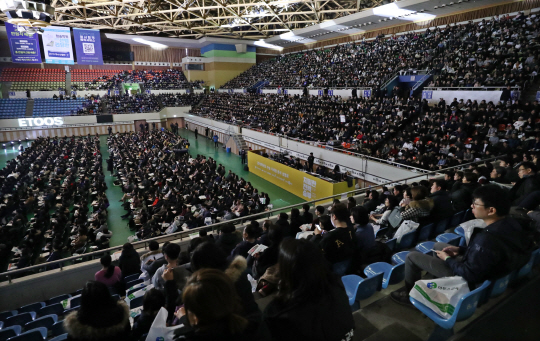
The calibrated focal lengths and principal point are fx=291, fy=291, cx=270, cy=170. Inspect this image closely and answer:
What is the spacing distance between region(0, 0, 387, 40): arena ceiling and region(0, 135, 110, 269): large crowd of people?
1315 cm

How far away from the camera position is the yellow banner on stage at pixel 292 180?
37.3ft

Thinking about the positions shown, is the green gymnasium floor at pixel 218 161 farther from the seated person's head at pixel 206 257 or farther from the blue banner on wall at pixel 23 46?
the seated person's head at pixel 206 257

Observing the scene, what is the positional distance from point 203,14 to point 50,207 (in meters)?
22.2

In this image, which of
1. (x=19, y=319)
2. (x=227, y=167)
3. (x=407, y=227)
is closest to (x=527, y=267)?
(x=407, y=227)

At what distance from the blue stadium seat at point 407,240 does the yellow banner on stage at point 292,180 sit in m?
6.97

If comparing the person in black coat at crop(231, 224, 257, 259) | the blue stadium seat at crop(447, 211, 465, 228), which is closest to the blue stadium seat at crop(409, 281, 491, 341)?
the person in black coat at crop(231, 224, 257, 259)

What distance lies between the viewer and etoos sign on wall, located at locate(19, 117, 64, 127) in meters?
25.3

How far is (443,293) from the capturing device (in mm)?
2186

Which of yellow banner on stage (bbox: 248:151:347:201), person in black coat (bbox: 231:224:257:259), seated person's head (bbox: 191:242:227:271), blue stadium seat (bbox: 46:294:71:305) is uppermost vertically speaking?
seated person's head (bbox: 191:242:227:271)

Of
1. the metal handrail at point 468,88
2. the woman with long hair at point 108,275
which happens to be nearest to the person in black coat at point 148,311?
the woman with long hair at point 108,275

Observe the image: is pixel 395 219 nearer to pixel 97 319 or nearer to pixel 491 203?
pixel 491 203

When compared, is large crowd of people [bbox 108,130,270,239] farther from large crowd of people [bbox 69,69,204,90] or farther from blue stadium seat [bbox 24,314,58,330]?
large crowd of people [bbox 69,69,204,90]

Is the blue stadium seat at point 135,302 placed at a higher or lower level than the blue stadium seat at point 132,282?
higher

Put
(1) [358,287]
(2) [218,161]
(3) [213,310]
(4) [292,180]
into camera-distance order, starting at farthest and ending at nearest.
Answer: (2) [218,161]
(4) [292,180]
(1) [358,287]
(3) [213,310]
